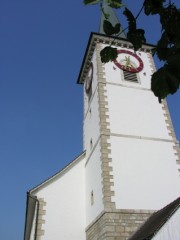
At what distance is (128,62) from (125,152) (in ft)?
22.4

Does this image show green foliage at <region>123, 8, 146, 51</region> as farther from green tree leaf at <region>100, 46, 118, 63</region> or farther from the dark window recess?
the dark window recess

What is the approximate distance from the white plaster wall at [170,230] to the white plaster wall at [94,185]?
152 inches

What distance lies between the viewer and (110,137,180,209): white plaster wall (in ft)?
38.4

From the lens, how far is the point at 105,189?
11.5 m

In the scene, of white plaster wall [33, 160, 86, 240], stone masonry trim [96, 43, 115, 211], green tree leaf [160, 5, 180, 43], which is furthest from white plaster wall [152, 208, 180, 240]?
green tree leaf [160, 5, 180, 43]

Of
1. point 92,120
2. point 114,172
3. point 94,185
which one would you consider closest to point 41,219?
point 94,185

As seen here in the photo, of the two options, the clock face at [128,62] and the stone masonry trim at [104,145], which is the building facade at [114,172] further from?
the clock face at [128,62]

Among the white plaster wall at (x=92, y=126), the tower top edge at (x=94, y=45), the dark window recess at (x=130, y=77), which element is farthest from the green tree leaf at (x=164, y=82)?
the tower top edge at (x=94, y=45)

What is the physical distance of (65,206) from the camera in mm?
13344

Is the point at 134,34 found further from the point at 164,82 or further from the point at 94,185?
the point at 94,185

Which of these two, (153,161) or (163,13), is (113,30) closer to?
(163,13)

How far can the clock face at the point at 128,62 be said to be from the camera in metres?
17.3

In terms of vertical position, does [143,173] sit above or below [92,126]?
below

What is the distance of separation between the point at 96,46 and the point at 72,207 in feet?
33.8
